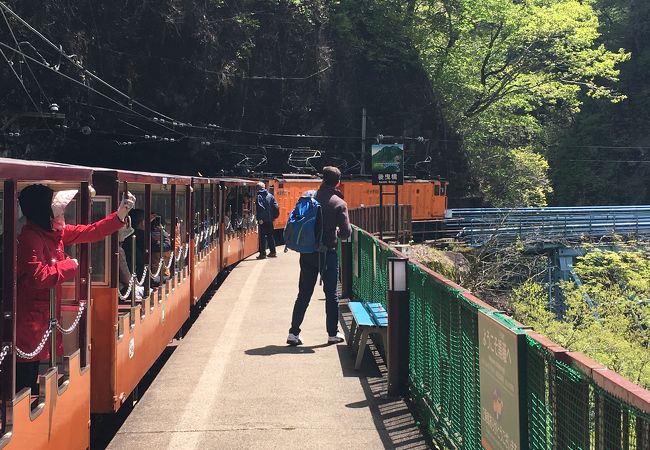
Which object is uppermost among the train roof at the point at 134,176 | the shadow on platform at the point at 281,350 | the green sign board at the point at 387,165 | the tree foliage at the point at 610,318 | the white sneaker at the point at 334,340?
the green sign board at the point at 387,165

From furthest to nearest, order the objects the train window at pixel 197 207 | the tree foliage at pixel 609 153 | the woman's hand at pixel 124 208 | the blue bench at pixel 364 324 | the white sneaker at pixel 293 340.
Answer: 1. the tree foliage at pixel 609 153
2. the train window at pixel 197 207
3. the white sneaker at pixel 293 340
4. the blue bench at pixel 364 324
5. the woman's hand at pixel 124 208

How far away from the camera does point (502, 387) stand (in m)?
4.25

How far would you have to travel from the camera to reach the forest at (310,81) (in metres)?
40.1

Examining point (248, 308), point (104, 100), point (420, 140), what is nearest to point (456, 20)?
point (420, 140)

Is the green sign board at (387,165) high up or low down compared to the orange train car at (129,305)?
up

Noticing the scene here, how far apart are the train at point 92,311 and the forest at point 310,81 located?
93.2ft

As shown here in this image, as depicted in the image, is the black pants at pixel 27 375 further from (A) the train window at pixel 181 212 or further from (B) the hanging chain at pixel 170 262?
(A) the train window at pixel 181 212

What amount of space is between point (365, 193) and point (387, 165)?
22.0 m

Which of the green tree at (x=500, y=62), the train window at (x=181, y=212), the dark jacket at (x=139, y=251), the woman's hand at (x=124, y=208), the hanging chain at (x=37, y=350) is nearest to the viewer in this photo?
the hanging chain at (x=37, y=350)

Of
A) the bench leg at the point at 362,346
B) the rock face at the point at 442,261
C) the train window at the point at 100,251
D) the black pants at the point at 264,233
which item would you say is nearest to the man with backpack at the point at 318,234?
the bench leg at the point at 362,346

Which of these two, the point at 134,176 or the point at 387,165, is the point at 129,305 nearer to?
the point at 134,176

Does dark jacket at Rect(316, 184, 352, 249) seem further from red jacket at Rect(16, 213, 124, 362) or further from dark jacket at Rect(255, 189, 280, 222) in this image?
dark jacket at Rect(255, 189, 280, 222)

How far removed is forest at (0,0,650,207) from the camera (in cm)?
4006

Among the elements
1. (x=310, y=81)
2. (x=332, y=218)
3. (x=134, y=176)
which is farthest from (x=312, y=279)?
(x=310, y=81)
